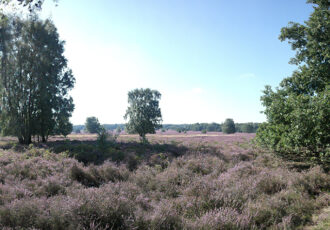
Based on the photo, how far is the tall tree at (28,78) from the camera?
19422 mm

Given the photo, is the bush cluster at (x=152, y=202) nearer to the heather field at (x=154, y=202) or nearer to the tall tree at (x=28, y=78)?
the heather field at (x=154, y=202)

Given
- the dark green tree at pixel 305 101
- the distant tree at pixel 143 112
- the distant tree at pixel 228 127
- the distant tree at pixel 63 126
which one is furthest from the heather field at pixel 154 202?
the distant tree at pixel 228 127

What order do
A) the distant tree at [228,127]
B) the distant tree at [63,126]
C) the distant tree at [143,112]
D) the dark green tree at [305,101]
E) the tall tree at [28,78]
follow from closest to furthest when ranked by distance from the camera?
the dark green tree at [305,101] < the tall tree at [28,78] < the distant tree at [63,126] < the distant tree at [143,112] < the distant tree at [228,127]

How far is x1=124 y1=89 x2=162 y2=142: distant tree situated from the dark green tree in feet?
105

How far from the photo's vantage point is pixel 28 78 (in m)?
20.6

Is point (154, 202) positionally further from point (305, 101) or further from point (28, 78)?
point (28, 78)

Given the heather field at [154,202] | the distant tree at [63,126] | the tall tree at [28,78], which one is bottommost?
the heather field at [154,202]

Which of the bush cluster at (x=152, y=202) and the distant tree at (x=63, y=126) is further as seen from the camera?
the distant tree at (x=63, y=126)

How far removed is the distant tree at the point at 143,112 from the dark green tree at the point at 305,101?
31.9 metres

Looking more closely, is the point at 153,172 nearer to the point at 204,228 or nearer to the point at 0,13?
the point at 204,228

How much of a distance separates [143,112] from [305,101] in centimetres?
3554

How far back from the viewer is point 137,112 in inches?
1704

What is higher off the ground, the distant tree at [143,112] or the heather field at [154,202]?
the distant tree at [143,112]

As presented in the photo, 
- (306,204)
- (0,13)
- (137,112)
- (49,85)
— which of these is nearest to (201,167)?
(306,204)
